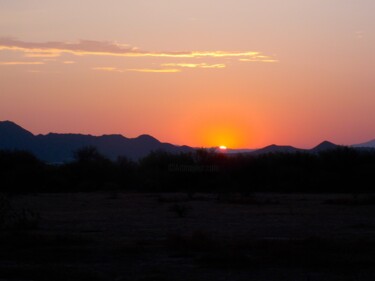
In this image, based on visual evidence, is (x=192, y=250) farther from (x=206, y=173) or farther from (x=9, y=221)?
(x=206, y=173)

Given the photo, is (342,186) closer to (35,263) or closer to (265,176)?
(265,176)

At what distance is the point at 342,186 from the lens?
3659 inches

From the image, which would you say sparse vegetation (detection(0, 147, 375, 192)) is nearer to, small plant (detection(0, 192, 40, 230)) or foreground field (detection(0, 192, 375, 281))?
foreground field (detection(0, 192, 375, 281))

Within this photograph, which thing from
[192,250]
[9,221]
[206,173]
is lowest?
[192,250]

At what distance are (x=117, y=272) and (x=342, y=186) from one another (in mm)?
73730

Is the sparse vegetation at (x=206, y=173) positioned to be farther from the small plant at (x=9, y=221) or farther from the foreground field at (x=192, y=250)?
the small plant at (x=9, y=221)

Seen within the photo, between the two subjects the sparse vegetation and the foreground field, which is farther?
the sparse vegetation

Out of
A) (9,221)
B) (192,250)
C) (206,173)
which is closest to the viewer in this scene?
(192,250)

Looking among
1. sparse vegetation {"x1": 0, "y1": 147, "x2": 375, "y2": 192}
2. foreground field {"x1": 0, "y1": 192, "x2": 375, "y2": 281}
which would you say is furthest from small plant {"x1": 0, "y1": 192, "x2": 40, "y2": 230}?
sparse vegetation {"x1": 0, "y1": 147, "x2": 375, "y2": 192}

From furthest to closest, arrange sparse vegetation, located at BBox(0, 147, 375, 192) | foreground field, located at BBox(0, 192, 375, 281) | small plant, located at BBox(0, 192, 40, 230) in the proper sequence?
1. sparse vegetation, located at BBox(0, 147, 375, 192)
2. small plant, located at BBox(0, 192, 40, 230)
3. foreground field, located at BBox(0, 192, 375, 281)

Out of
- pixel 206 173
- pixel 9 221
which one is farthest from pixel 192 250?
pixel 206 173

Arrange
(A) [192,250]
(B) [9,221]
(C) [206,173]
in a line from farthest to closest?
(C) [206,173]
(B) [9,221]
(A) [192,250]

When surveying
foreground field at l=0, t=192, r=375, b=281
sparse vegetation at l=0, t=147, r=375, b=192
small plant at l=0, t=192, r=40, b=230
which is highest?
sparse vegetation at l=0, t=147, r=375, b=192

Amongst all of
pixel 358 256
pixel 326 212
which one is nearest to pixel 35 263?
pixel 358 256
